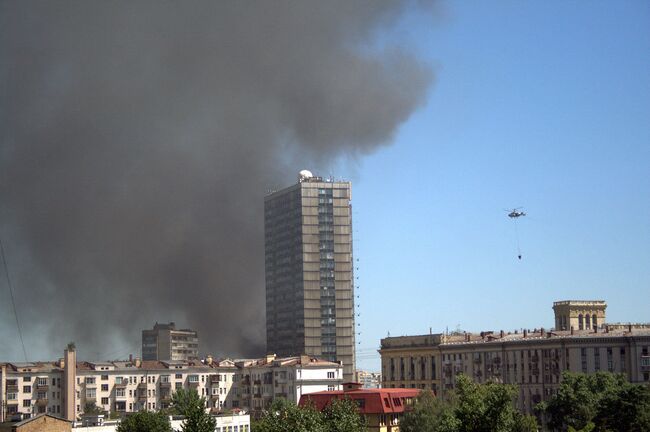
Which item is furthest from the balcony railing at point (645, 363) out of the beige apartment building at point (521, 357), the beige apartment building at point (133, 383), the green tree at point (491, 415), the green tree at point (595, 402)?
the green tree at point (491, 415)

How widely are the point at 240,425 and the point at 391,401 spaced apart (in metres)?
16.9

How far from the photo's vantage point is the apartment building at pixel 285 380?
122 metres

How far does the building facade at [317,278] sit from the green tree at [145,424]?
10986 cm

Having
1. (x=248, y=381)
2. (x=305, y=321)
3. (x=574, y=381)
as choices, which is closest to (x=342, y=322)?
(x=305, y=321)

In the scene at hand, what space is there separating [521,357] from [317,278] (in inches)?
3022

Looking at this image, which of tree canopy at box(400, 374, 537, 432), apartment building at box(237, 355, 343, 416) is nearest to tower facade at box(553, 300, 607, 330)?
apartment building at box(237, 355, 343, 416)

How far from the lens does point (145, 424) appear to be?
72.6 m

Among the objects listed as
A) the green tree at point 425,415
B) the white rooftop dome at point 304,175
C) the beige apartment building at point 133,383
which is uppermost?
the white rooftop dome at point 304,175

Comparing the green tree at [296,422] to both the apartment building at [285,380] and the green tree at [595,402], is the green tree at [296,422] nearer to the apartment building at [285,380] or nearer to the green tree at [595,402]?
the green tree at [595,402]

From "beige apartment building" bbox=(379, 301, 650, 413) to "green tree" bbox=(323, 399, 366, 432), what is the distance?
29.3 meters

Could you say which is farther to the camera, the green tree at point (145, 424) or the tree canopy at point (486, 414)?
the green tree at point (145, 424)

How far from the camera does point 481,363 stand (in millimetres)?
121875

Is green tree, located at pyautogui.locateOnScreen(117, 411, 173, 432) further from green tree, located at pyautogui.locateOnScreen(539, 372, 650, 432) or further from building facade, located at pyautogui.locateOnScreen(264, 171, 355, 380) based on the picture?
building facade, located at pyautogui.locateOnScreen(264, 171, 355, 380)

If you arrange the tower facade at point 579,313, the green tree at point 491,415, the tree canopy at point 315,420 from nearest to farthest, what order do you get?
1. the tree canopy at point 315,420
2. the green tree at point 491,415
3. the tower facade at point 579,313
